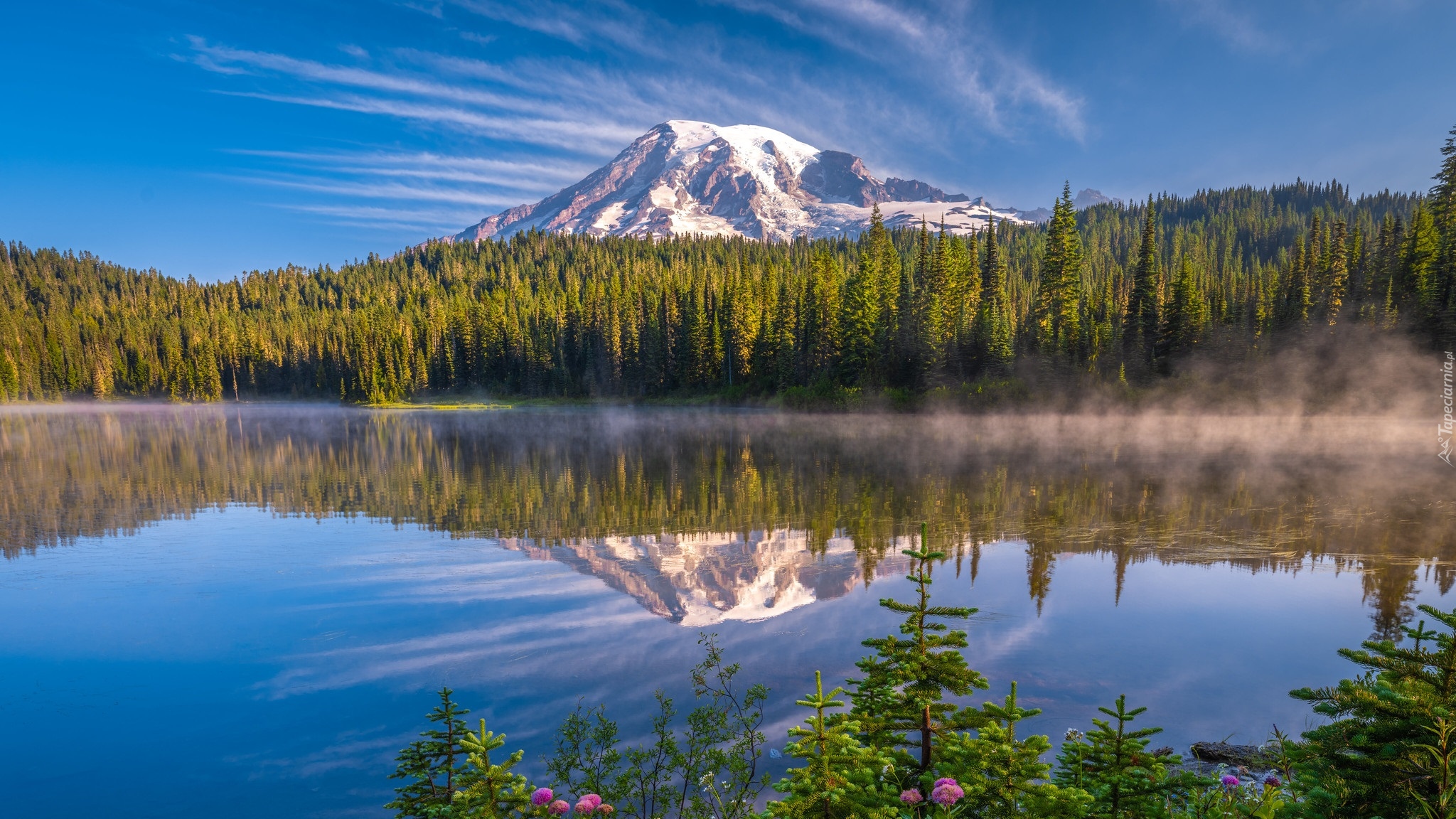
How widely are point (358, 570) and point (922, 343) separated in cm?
5689

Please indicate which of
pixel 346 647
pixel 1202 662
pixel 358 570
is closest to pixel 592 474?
pixel 358 570

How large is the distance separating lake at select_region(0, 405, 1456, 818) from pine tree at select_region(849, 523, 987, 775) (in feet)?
9.47

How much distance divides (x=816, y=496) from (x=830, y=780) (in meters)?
21.5

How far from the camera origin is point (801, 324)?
81.6 meters

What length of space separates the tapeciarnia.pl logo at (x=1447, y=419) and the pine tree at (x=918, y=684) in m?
40.8

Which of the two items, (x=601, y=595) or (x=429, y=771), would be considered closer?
(x=429, y=771)

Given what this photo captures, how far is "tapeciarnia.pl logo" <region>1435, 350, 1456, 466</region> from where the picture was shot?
114 ft

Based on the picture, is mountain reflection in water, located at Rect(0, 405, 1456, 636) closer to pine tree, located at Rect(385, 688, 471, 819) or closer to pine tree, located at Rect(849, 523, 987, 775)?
pine tree, located at Rect(849, 523, 987, 775)

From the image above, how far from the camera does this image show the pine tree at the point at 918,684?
5.49 m

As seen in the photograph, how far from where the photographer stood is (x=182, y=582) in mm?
16438

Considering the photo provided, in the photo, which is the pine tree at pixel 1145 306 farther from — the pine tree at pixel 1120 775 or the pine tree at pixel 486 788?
the pine tree at pixel 486 788

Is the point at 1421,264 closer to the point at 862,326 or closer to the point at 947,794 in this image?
the point at 862,326

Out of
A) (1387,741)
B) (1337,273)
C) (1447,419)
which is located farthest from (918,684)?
(1337,273)

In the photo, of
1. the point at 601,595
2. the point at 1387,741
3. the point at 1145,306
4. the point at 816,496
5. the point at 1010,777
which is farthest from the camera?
the point at 1145,306
